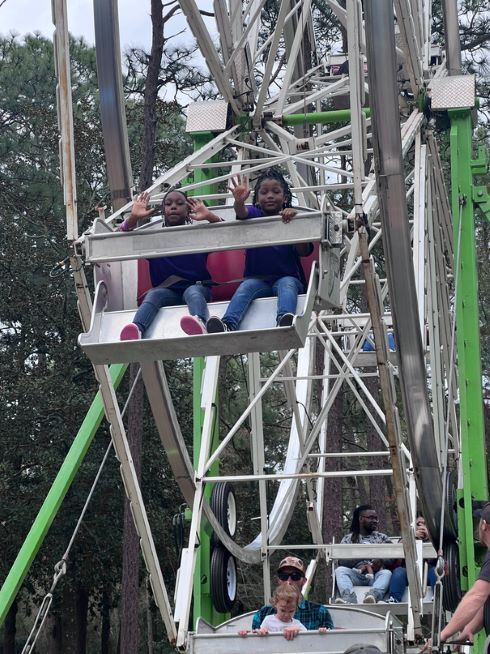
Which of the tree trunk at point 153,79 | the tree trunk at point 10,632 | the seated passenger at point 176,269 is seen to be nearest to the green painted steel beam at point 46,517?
the seated passenger at point 176,269

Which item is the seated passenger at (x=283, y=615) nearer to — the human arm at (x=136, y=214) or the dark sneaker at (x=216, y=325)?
the dark sneaker at (x=216, y=325)

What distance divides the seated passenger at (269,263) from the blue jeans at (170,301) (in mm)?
208

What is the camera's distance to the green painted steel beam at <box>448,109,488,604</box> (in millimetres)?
9031

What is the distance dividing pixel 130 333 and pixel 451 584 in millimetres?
3623

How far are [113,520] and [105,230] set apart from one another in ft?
52.6

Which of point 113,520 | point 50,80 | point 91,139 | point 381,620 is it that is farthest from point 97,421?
point 50,80

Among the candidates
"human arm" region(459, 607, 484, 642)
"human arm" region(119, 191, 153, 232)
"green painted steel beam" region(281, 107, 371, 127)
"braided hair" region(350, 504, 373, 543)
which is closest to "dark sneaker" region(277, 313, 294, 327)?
"human arm" region(119, 191, 153, 232)

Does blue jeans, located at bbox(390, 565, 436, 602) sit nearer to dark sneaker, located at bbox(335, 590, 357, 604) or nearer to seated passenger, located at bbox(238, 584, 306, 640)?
dark sneaker, located at bbox(335, 590, 357, 604)

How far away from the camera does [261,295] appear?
7.24 metres

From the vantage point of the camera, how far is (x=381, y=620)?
7.88 m

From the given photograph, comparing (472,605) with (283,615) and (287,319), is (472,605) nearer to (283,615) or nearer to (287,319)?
(287,319)

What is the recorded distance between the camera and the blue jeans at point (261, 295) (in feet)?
22.8

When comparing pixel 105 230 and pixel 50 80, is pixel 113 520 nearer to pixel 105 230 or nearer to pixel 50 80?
pixel 50 80

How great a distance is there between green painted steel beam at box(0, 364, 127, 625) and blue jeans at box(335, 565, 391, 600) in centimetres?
276
